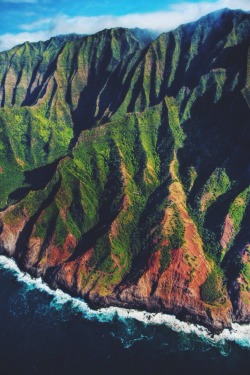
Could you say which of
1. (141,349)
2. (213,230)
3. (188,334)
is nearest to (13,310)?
(141,349)

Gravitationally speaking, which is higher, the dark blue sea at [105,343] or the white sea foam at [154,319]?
the white sea foam at [154,319]

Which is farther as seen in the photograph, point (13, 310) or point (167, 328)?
point (13, 310)

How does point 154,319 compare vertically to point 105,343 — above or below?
above

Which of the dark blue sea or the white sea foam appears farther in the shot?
the white sea foam

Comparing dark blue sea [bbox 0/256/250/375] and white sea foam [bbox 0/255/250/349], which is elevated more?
white sea foam [bbox 0/255/250/349]

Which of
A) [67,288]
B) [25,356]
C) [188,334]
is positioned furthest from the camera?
[67,288]

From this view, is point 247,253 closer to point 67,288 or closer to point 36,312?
point 67,288

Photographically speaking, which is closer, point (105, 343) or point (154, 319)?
point (105, 343)

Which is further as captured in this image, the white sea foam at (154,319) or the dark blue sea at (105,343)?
the white sea foam at (154,319)
